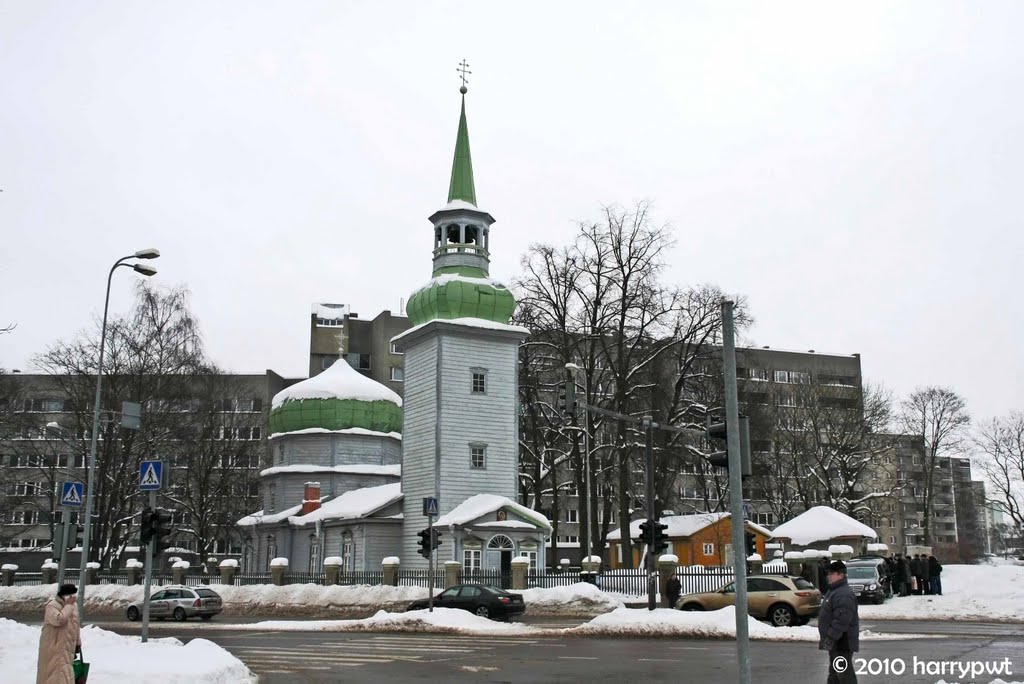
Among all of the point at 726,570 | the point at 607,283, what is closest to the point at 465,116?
the point at 607,283

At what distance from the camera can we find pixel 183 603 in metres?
33.8

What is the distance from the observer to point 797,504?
73.1 m

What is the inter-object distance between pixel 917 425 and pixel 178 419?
45185mm

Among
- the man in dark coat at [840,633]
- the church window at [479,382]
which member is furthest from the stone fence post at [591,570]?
the man in dark coat at [840,633]

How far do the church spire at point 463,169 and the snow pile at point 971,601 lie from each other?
916 inches

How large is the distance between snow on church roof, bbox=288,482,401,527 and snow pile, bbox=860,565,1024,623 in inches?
780

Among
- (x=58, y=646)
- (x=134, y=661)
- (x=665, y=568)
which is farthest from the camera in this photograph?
(x=665, y=568)

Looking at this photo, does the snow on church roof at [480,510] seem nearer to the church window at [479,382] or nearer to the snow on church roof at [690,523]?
the church window at [479,382]

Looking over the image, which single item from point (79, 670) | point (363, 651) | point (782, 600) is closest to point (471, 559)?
point (782, 600)

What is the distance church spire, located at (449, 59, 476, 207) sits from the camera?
144 feet

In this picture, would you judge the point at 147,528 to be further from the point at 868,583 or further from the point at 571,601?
the point at 868,583

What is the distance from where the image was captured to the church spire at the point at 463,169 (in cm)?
4378

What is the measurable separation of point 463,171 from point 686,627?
2684 centimetres

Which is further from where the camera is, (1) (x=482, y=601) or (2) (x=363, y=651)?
(1) (x=482, y=601)
